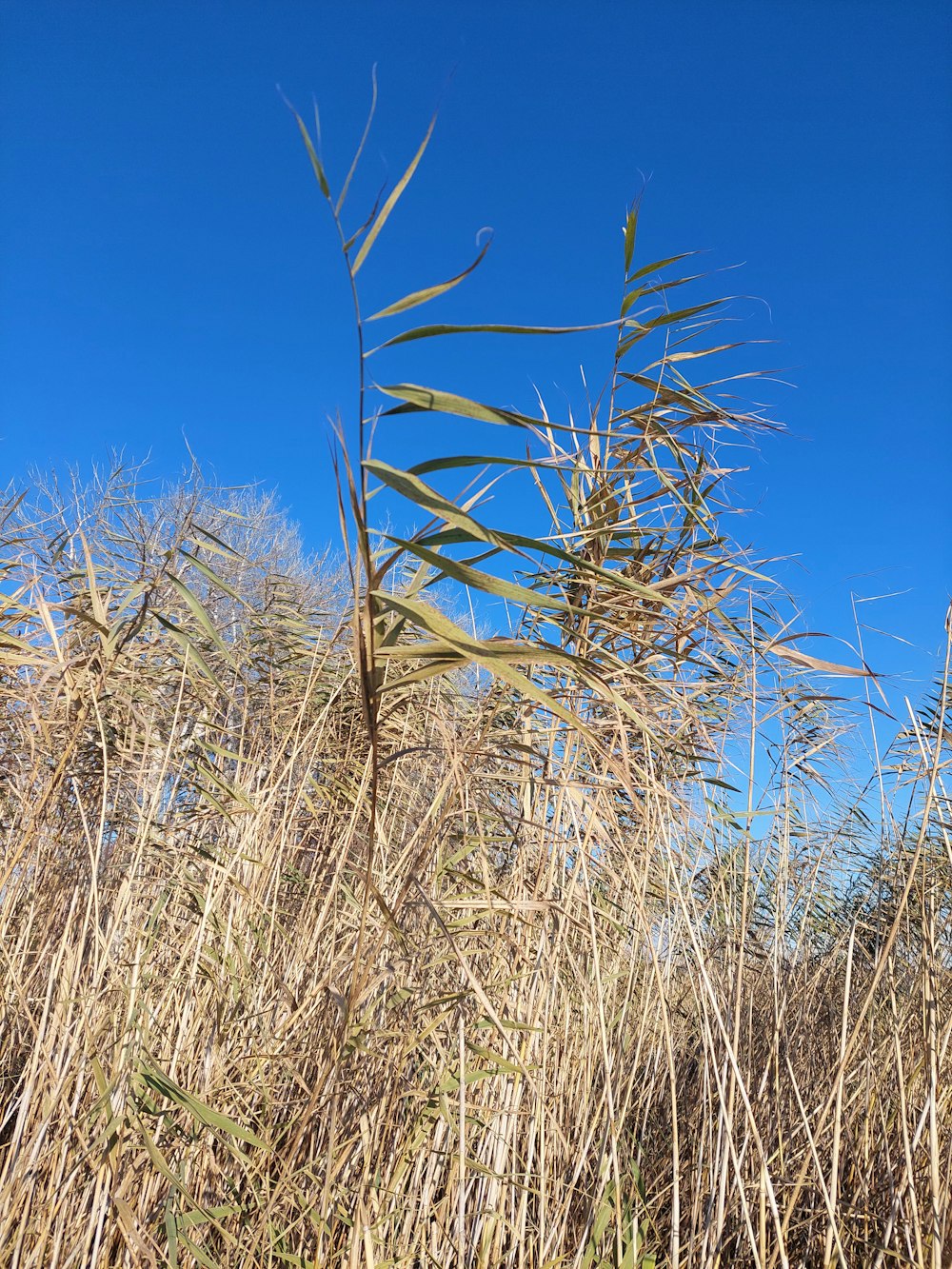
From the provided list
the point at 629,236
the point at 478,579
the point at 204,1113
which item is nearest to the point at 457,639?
the point at 478,579

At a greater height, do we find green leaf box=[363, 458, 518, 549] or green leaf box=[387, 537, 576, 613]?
green leaf box=[363, 458, 518, 549]

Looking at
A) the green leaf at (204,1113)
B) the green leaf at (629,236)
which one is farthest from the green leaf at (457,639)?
the green leaf at (629,236)

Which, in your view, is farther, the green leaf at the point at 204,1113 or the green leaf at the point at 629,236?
the green leaf at the point at 629,236

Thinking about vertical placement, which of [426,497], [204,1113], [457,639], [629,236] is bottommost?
[204,1113]

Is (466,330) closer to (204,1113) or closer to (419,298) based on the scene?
(419,298)

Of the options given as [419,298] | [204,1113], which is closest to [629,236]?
[419,298]

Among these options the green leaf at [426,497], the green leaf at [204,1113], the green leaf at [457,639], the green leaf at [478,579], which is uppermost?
the green leaf at [426,497]

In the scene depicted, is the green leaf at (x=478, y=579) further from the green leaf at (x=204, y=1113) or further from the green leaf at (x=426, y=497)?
the green leaf at (x=204, y=1113)

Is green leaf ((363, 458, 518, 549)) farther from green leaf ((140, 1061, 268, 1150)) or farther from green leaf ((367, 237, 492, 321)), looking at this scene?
green leaf ((140, 1061, 268, 1150))

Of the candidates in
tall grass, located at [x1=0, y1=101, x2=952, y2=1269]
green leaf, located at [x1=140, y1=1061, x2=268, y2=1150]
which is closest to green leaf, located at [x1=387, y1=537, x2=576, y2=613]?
tall grass, located at [x1=0, y1=101, x2=952, y2=1269]

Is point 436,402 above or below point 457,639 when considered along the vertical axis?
above

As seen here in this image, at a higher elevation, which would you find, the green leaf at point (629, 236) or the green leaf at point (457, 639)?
the green leaf at point (629, 236)

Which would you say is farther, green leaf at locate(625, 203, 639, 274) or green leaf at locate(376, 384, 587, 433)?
green leaf at locate(625, 203, 639, 274)

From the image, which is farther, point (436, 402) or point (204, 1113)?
point (204, 1113)
